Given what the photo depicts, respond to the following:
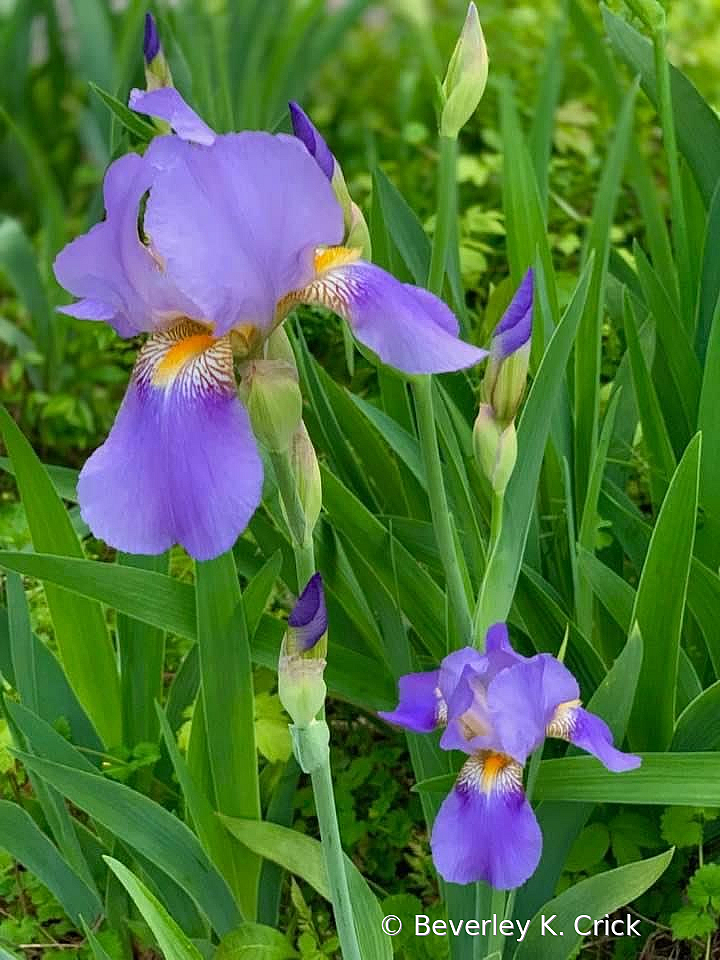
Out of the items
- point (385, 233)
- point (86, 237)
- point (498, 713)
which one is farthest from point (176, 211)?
point (385, 233)

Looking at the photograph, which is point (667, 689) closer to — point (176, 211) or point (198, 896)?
point (198, 896)

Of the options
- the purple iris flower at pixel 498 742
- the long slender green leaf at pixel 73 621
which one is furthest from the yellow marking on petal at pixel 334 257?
the long slender green leaf at pixel 73 621

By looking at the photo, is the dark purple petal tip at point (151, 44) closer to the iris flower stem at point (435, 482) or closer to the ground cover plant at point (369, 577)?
the ground cover plant at point (369, 577)

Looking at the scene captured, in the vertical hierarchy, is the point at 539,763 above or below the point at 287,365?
below

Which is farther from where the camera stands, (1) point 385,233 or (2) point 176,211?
(1) point 385,233

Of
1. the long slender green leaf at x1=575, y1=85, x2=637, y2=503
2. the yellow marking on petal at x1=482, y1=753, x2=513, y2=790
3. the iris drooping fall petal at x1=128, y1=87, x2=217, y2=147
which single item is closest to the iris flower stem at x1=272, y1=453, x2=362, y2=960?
the yellow marking on petal at x1=482, y1=753, x2=513, y2=790

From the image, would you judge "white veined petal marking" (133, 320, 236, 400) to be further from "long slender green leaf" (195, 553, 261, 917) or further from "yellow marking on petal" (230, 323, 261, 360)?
"long slender green leaf" (195, 553, 261, 917)

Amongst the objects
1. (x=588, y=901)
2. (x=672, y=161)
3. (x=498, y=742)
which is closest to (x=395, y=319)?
(x=498, y=742)
